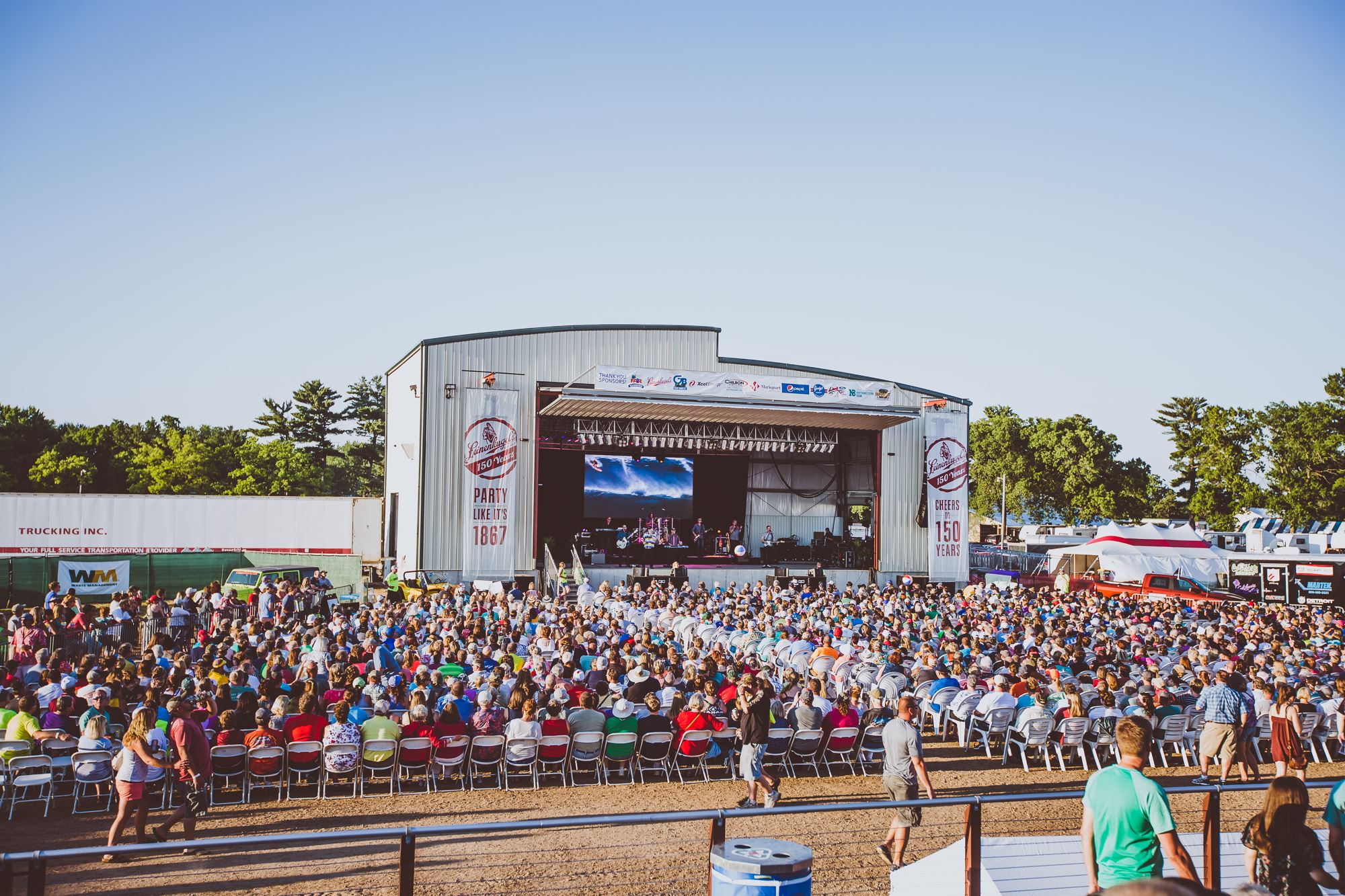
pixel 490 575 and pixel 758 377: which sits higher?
pixel 758 377

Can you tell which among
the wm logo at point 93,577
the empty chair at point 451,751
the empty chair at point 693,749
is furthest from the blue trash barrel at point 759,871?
the wm logo at point 93,577

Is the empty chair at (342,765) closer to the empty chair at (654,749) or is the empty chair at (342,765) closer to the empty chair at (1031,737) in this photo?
the empty chair at (654,749)

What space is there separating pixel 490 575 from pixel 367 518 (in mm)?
9774

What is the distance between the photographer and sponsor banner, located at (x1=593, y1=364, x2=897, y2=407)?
24500 millimetres

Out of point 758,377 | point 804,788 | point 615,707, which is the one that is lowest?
point 804,788

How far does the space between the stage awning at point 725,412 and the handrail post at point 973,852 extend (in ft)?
65.5

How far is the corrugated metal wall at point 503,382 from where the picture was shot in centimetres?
2562

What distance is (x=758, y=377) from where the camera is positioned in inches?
1001

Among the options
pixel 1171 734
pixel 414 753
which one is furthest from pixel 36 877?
pixel 1171 734

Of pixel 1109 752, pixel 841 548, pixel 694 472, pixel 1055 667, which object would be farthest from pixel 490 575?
pixel 1109 752

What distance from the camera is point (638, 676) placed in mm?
10812

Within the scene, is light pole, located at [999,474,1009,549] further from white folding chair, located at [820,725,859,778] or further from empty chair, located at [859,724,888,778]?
white folding chair, located at [820,725,859,778]

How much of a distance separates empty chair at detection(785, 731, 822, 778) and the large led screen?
2014 cm

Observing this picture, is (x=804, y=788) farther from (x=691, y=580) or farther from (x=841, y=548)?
(x=841, y=548)
